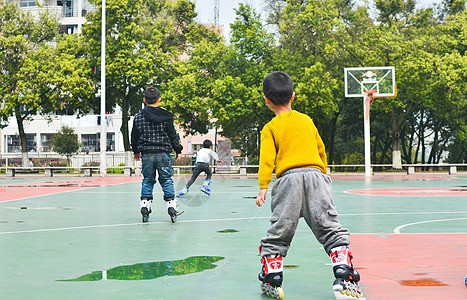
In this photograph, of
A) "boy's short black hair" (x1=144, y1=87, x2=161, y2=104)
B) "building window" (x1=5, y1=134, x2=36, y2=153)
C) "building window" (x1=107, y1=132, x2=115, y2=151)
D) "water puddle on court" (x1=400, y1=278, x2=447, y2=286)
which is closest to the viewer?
"water puddle on court" (x1=400, y1=278, x2=447, y2=286)

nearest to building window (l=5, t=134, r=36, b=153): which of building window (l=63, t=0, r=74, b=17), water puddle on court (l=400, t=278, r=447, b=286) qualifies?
building window (l=63, t=0, r=74, b=17)

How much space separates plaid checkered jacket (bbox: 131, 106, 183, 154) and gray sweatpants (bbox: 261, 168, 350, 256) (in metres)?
4.76

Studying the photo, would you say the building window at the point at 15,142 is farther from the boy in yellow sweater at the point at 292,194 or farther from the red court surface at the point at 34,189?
the boy in yellow sweater at the point at 292,194

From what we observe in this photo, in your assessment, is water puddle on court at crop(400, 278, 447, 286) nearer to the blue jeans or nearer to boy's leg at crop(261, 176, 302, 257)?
boy's leg at crop(261, 176, 302, 257)

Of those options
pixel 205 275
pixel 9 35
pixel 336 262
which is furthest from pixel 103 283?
pixel 9 35

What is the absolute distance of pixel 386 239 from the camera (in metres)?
7.35

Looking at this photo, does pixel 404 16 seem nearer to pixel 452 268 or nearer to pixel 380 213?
pixel 380 213

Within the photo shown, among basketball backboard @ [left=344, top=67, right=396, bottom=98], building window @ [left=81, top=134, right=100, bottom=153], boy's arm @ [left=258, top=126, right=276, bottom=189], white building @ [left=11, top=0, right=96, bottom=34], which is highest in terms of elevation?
white building @ [left=11, top=0, right=96, bottom=34]

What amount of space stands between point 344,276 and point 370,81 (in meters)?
28.6

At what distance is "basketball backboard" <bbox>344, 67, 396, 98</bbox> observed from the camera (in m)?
31.5

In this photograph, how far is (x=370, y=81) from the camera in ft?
104

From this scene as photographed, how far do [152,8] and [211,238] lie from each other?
41.0m

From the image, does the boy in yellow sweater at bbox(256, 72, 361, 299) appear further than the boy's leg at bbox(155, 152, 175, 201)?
No

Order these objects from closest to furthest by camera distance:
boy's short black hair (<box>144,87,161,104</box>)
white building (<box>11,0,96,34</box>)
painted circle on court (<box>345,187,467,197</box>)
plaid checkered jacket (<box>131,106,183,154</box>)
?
plaid checkered jacket (<box>131,106,183,154</box>), boy's short black hair (<box>144,87,161,104</box>), painted circle on court (<box>345,187,467,197</box>), white building (<box>11,0,96,34</box>)
